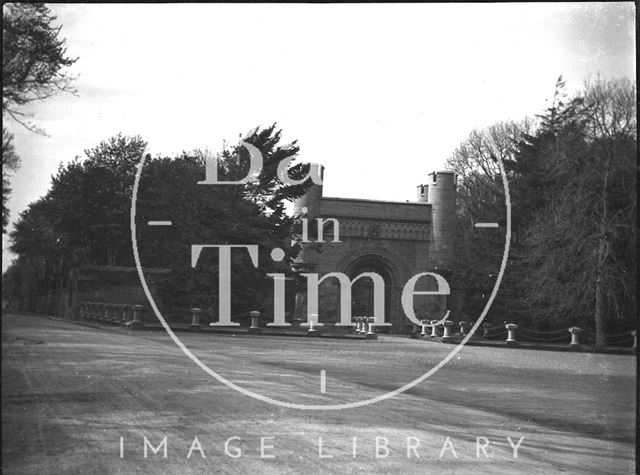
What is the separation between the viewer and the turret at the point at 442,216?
609 cm

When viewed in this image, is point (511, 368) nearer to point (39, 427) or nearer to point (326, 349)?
point (326, 349)

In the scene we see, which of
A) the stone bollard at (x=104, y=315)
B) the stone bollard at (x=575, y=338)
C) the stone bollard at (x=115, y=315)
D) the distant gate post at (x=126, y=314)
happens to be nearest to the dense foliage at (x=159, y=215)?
the distant gate post at (x=126, y=314)

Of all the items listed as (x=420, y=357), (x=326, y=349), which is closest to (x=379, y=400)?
(x=420, y=357)

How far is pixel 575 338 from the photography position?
1275 centimetres

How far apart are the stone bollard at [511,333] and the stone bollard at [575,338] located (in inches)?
38.2

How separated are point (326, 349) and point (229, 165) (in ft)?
21.7

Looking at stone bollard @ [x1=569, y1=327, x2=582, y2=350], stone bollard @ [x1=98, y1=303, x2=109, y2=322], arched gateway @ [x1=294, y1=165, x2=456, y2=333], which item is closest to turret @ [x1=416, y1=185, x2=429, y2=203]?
arched gateway @ [x1=294, y1=165, x2=456, y2=333]

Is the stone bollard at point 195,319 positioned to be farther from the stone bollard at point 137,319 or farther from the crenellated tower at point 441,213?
the crenellated tower at point 441,213

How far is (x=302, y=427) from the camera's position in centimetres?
408

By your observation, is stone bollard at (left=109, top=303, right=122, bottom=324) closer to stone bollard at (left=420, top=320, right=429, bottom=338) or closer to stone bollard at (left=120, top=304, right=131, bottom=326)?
stone bollard at (left=120, top=304, right=131, bottom=326)

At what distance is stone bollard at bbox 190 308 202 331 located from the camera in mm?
5738

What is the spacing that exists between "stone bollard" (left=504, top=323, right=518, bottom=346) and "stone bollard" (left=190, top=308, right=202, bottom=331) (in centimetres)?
681

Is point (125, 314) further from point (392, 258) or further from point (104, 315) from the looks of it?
point (392, 258)

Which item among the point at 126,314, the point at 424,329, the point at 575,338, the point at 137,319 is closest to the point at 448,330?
the point at 424,329
